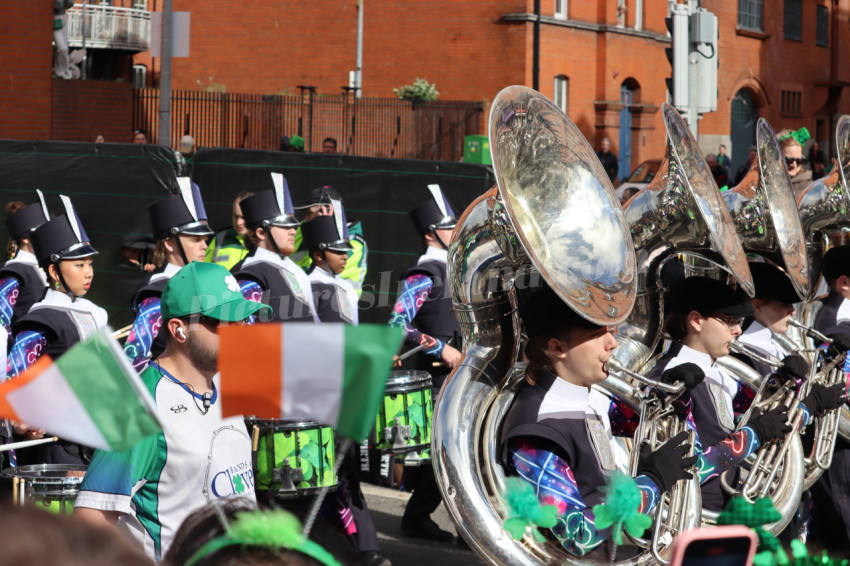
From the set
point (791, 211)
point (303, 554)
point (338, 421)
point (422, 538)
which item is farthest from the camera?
point (422, 538)

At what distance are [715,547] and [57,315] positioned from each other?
12.8 ft

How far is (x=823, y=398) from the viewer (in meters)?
4.48

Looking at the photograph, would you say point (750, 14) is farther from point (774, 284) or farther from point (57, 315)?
point (57, 315)

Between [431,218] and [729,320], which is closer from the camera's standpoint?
[729,320]

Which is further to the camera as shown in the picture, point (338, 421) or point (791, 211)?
point (791, 211)

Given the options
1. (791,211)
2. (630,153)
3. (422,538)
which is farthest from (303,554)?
(630,153)

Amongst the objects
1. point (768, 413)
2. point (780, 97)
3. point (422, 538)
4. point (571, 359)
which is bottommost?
point (422, 538)

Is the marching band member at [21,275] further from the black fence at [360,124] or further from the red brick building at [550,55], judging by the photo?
the red brick building at [550,55]

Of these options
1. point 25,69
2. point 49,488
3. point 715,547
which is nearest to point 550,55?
point 25,69

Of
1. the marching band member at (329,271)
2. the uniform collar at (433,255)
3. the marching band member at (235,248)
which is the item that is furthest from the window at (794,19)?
the marching band member at (329,271)

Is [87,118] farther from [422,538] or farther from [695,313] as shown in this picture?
[695,313]

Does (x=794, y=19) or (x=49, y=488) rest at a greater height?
(x=794, y=19)

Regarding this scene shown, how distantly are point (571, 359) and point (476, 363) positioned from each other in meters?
0.32

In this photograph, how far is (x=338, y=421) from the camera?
6.25 feet
